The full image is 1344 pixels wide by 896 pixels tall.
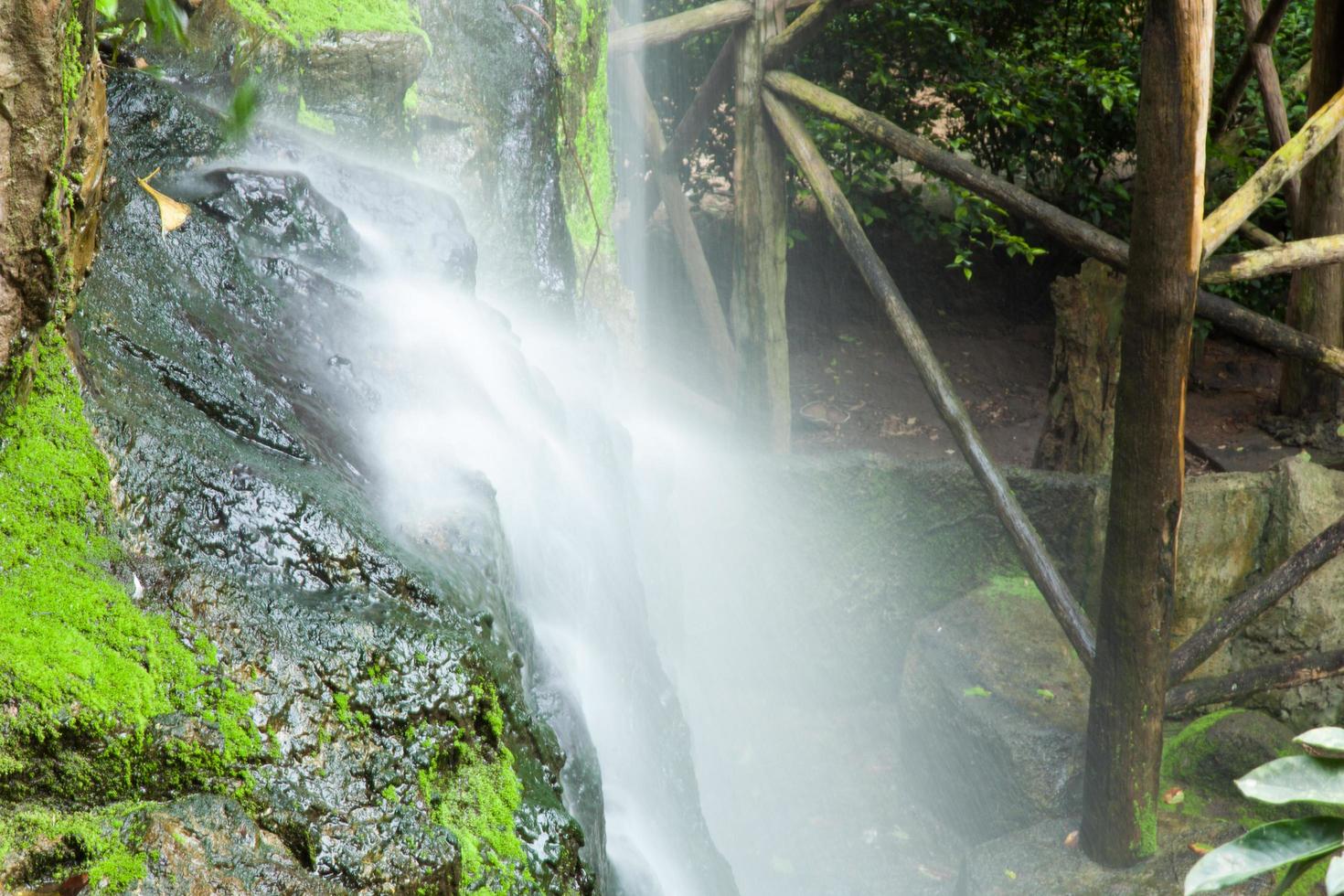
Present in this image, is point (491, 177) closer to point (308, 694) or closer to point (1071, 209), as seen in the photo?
point (308, 694)

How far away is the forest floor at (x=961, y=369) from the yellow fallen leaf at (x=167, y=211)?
4.75m

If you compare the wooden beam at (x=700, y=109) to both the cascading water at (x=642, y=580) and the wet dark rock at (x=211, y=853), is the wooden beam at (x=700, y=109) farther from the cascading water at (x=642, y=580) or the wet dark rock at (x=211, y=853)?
the wet dark rock at (x=211, y=853)

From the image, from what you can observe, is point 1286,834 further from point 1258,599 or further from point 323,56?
point 323,56

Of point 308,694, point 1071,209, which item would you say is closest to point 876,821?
point 308,694

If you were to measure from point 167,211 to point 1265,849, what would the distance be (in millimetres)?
2674

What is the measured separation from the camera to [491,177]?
4547mm

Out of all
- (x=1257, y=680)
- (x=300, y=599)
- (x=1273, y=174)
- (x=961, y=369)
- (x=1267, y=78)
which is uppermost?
(x=1267, y=78)

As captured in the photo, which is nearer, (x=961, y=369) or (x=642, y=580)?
(x=642, y=580)

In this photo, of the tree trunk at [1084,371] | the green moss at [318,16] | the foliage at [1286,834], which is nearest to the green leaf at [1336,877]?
the foliage at [1286,834]

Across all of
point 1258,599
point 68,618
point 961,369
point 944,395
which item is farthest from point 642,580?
point 961,369

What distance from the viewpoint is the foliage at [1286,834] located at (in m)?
0.95

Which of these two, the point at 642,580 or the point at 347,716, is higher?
the point at 347,716

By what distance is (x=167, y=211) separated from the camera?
8.68 ft

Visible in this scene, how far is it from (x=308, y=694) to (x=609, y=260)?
3.91 m
